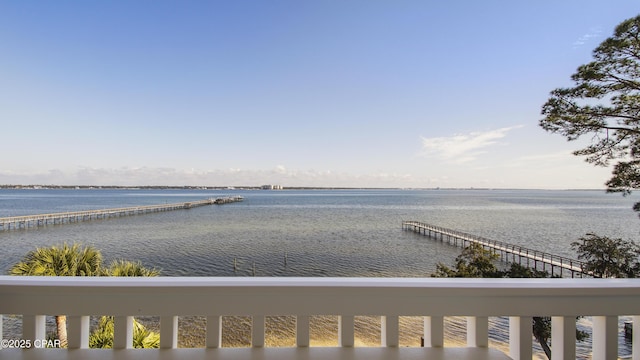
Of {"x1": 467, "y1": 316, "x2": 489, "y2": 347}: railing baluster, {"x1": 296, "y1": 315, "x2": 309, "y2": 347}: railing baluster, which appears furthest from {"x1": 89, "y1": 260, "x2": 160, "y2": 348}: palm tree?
{"x1": 467, "y1": 316, "x2": 489, "y2": 347}: railing baluster

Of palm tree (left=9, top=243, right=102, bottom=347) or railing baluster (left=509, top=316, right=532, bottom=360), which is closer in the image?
railing baluster (left=509, top=316, right=532, bottom=360)

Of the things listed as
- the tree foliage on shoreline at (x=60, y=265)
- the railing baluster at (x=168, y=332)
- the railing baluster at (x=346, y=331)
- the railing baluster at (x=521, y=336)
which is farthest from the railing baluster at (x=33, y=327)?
the tree foliage on shoreline at (x=60, y=265)

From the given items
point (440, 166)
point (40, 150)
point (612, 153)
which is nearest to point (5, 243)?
point (40, 150)

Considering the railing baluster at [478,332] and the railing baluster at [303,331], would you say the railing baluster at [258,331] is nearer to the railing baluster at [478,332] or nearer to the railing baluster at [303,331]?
the railing baluster at [303,331]

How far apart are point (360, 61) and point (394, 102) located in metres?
5.52

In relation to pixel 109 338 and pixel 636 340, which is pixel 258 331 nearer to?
pixel 636 340

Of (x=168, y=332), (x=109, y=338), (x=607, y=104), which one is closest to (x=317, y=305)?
(x=168, y=332)

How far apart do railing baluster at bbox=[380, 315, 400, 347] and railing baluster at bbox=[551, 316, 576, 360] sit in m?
0.51

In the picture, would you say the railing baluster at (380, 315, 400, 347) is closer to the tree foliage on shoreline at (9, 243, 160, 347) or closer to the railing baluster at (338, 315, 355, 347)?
the railing baluster at (338, 315, 355, 347)

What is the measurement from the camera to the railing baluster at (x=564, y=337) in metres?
0.92

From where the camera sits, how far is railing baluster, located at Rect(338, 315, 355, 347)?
929mm

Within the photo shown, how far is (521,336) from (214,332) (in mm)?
1024

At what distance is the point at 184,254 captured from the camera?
1959 centimetres

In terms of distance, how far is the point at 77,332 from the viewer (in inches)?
35.7
